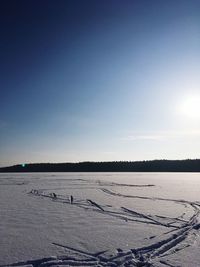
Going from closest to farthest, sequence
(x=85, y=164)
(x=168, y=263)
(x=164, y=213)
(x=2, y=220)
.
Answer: (x=168, y=263) → (x=2, y=220) → (x=164, y=213) → (x=85, y=164)

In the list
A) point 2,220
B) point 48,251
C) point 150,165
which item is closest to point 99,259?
point 48,251

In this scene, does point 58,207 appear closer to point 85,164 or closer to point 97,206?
point 97,206

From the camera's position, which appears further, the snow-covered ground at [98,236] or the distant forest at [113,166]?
the distant forest at [113,166]

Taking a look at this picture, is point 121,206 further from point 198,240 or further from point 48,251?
point 48,251

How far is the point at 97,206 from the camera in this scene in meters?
11.1

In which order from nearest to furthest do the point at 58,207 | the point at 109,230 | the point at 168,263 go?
the point at 168,263
the point at 109,230
the point at 58,207

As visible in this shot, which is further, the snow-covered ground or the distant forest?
the distant forest

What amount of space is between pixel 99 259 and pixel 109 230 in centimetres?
214

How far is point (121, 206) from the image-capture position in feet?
36.9

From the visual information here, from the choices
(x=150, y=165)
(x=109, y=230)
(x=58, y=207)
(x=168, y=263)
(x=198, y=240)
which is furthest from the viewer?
(x=150, y=165)

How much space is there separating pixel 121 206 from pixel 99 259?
19.9 ft

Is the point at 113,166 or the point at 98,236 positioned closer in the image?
the point at 98,236

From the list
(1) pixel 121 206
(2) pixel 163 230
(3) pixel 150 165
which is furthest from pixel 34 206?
(3) pixel 150 165

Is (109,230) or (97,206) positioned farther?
(97,206)
